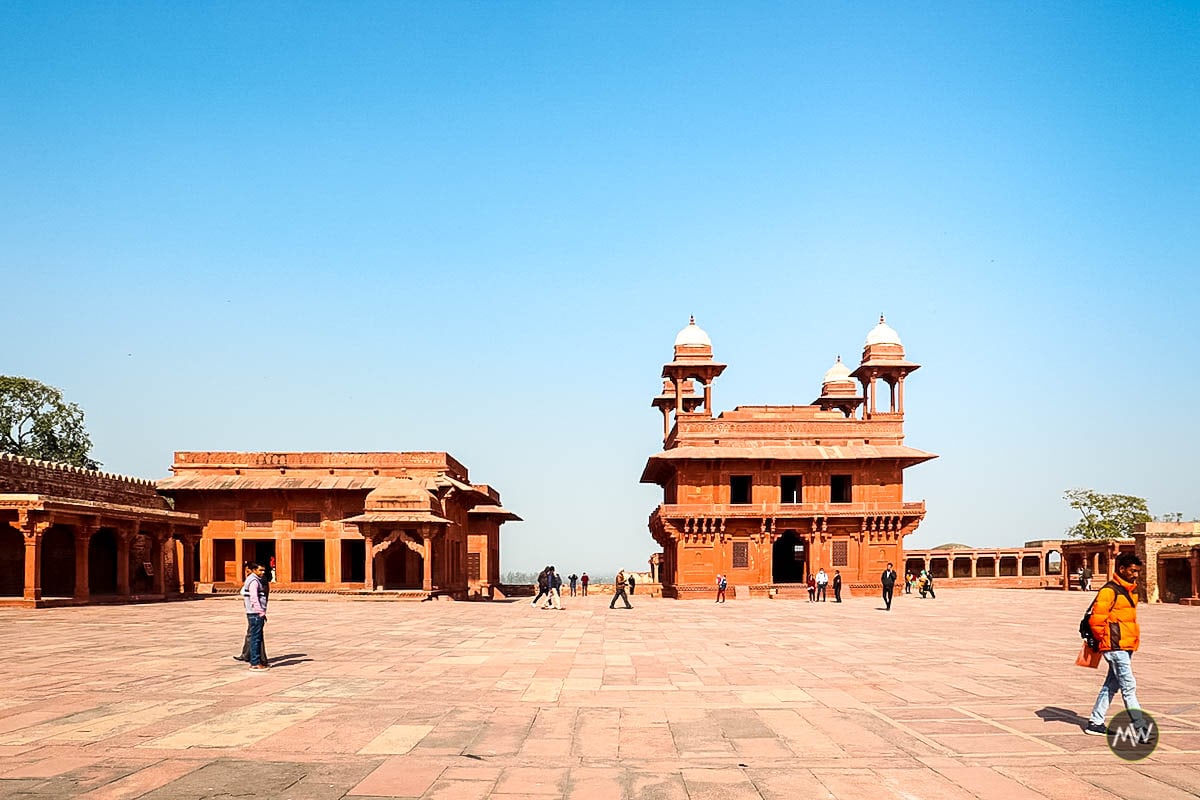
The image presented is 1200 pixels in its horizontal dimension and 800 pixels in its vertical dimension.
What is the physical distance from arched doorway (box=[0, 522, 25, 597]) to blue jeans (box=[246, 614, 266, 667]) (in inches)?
794

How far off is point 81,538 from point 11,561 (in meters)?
3.75

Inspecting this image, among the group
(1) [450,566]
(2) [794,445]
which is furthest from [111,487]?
(2) [794,445]

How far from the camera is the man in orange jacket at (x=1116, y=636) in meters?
8.08

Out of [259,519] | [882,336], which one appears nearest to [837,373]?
[882,336]

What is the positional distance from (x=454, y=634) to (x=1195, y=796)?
47.3 ft

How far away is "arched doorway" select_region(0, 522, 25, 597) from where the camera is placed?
28.2m

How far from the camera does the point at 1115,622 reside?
8180 millimetres

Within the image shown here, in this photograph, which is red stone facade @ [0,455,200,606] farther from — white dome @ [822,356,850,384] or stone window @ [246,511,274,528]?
white dome @ [822,356,850,384]

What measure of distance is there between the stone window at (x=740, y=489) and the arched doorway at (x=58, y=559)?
26488 mm

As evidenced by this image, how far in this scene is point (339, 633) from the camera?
60.4 ft

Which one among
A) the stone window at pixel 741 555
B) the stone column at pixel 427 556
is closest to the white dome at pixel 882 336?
the stone window at pixel 741 555

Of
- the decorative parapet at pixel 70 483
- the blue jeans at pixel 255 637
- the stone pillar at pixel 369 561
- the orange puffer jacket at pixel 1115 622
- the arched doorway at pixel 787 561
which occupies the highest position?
the decorative parapet at pixel 70 483

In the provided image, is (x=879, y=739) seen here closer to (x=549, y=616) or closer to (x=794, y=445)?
(x=549, y=616)

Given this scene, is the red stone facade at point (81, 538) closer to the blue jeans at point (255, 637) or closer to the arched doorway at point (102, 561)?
the arched doorway at point (102, 561)
